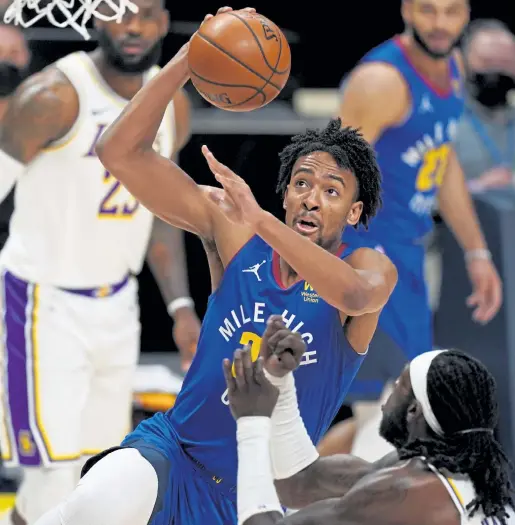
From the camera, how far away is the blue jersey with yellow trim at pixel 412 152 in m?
6.50

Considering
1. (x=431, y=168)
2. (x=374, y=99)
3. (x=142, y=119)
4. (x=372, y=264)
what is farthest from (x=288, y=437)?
(x=431, y=168)

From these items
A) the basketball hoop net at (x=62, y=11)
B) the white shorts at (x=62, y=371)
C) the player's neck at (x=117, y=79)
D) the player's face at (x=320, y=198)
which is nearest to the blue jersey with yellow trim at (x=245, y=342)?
the player's face at (x=320, y=198)

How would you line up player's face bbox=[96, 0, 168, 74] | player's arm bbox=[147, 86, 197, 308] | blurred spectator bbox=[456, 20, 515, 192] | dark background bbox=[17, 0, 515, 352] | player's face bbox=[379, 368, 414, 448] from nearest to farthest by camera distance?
player's face bbox=[379, 368, 414, 448] → player's face bbox=[96, 0, 168, 74] → player's arm bbox=[147, 86, 197, 308] → dark background bbox=[17, 0, 515, 352] → blurred spectator bbox=[456, 20, 515, 192]

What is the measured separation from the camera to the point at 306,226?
13.3 ft

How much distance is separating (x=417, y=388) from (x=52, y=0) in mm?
2073

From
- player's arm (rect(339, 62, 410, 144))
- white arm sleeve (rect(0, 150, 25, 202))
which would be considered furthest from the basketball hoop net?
player's arm (rect(339, 62, 410, 144))

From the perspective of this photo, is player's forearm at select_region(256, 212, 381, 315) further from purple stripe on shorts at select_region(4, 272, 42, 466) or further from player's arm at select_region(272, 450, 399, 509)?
purple stripe on shorts at select_region(4, 272, 42, 466)

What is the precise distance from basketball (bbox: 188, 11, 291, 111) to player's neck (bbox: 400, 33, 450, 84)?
8.14 ft

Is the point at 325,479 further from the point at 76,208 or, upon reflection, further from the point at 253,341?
the point at 76,208

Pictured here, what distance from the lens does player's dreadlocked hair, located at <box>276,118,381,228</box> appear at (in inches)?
164

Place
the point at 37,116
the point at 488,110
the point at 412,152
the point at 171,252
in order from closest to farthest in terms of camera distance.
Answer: the point at 37,116, the point at 171,252, the point at 412,152, the point at 488,110

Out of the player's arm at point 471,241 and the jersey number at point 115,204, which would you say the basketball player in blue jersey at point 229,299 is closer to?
the jersey number at point 115,204

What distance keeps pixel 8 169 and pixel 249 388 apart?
223cm

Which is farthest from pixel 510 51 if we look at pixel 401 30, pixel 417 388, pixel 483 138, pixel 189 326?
pixel 417 388
